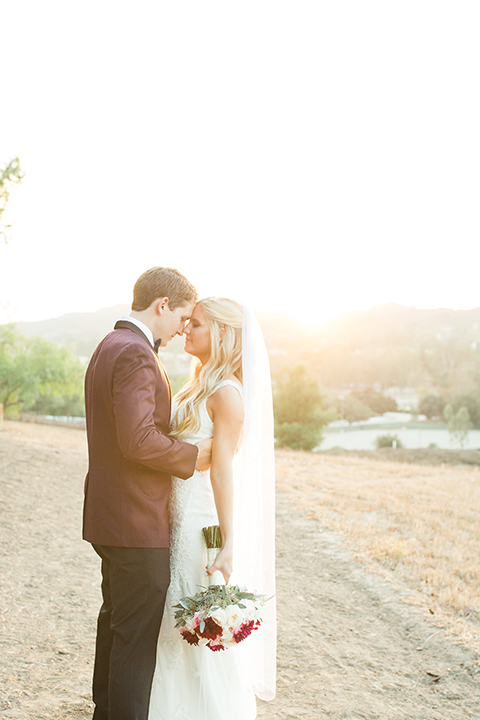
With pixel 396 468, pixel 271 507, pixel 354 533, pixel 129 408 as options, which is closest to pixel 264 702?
pixel 271 507

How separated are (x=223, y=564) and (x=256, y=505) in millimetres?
543

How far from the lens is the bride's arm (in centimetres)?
316

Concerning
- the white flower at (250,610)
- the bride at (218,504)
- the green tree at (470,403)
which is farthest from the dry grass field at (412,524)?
the green tree at (470,403)

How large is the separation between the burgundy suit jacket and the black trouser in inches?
3.8

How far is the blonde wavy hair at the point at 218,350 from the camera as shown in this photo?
10.9 ft

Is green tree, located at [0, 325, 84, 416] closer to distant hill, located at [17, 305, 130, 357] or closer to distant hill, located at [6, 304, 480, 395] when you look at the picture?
distant hill, located at [6, 304, 480, 395]

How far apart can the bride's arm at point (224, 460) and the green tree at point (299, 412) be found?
1227 inches

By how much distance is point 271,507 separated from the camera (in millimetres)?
3670

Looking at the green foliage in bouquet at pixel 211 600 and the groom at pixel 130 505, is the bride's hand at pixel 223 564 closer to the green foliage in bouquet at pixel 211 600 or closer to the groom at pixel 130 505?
the green foliage in bouquet at pixel 211 600

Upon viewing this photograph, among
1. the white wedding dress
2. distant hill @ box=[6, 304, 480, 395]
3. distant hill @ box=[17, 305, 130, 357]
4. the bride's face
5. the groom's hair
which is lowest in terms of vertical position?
the white wedding dress

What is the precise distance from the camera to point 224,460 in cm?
317

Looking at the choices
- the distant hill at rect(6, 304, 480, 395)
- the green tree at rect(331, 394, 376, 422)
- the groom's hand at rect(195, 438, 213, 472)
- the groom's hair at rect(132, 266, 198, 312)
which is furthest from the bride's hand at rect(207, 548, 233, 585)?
the distant hill at rect(6, 304, 480, 395)

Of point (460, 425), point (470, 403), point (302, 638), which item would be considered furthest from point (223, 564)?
point (470, 403)

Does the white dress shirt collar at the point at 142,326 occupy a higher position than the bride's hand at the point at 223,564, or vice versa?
the white dress shirt collar at the point at 142,326
